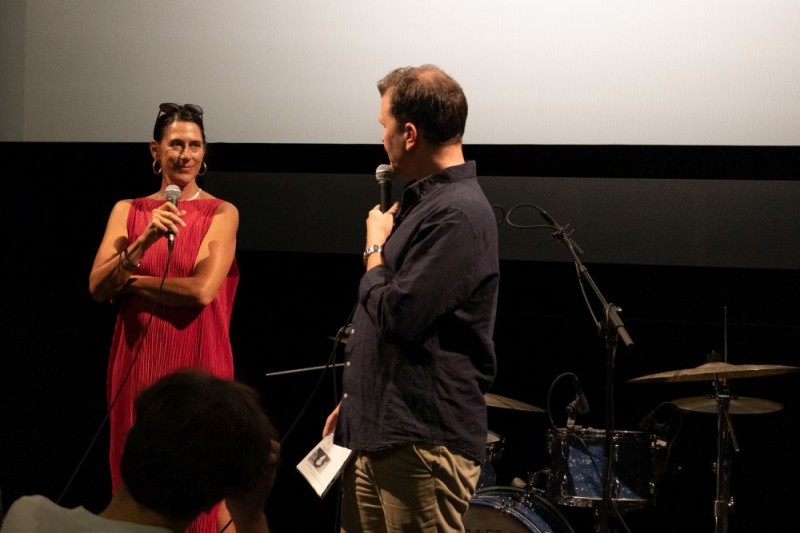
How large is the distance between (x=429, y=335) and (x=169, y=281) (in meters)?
1.20

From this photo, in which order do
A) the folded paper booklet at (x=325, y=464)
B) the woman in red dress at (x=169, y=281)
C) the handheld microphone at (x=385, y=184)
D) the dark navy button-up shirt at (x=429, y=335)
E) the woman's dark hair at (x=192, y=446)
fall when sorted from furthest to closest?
1. the woman in red dress at (x=169, y=281)
2. the handheld microphone at (x=385, y=184)
3. the folded paper booklet at (x=325, y=464)
4. the dark navy button-up shirt at (x=429, y=335)
5. the woman's dark hair at (x=192, y=446)

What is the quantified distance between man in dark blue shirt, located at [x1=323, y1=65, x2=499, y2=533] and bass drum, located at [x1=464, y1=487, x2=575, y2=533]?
62.7 inches

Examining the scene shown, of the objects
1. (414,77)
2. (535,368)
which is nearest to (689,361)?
(535,368)

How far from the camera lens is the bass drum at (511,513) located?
3.71 metres

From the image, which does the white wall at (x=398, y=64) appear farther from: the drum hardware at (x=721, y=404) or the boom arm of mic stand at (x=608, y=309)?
the drum hardware at (x=721, y=404)

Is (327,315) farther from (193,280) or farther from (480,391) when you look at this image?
(480,391)

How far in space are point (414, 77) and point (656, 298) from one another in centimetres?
207

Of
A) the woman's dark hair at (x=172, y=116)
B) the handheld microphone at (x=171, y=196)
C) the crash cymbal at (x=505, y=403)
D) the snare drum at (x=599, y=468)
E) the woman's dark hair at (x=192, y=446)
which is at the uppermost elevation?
the woman's dark hair at (x=172, y=116)

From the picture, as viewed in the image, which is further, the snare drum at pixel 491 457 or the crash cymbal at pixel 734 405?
the snare drum at pixel 491 457

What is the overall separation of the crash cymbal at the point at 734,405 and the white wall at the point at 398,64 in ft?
3.16

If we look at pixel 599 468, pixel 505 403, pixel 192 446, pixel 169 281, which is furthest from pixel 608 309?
pixel 192 446

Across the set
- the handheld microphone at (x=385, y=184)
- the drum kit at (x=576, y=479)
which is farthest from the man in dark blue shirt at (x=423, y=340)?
the drum kit at (x=576, y=479)

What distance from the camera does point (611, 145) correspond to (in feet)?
12.4

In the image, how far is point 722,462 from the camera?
3654 millimetres
